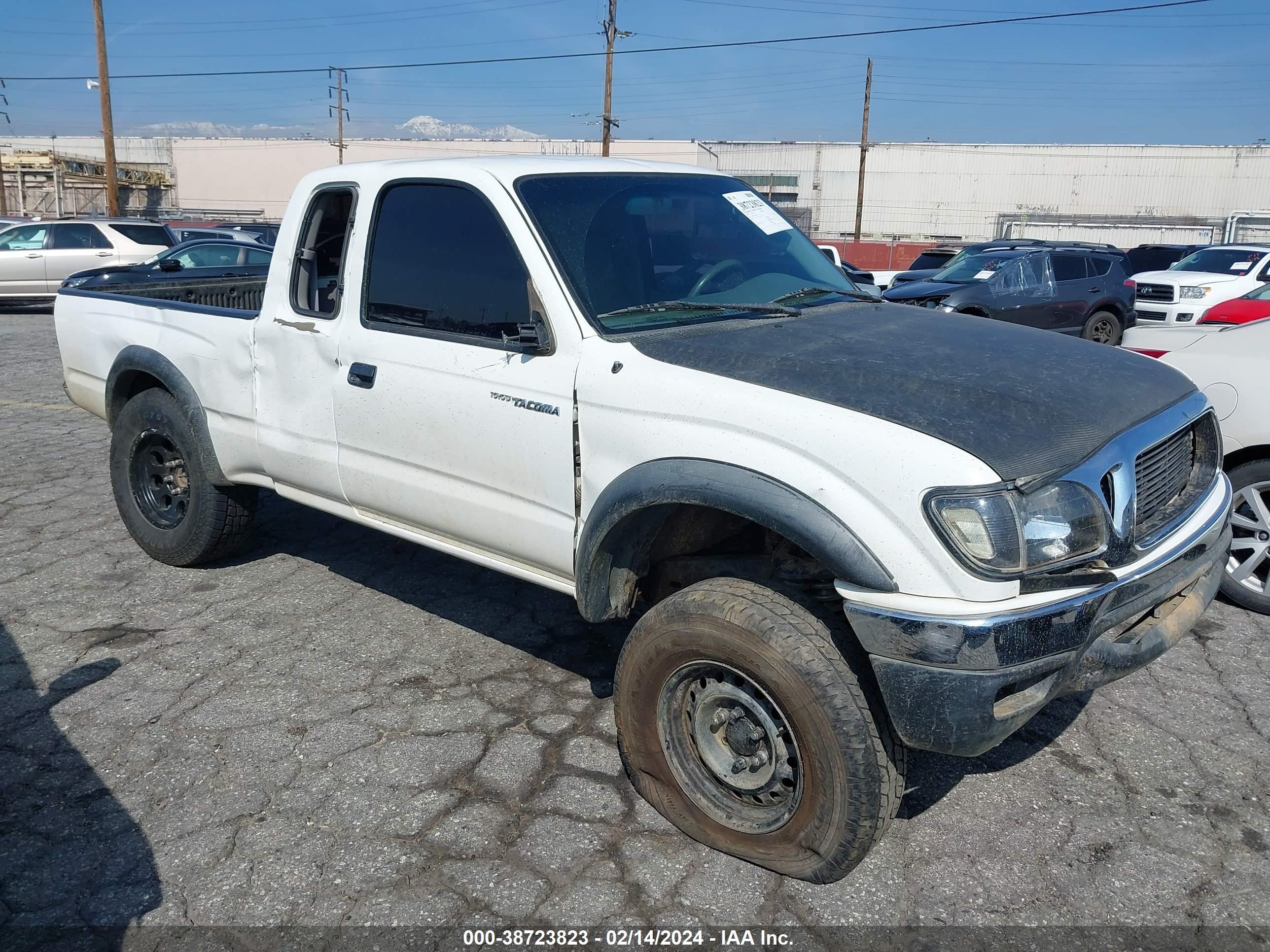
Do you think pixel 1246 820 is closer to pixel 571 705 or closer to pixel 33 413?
pixel 571 705

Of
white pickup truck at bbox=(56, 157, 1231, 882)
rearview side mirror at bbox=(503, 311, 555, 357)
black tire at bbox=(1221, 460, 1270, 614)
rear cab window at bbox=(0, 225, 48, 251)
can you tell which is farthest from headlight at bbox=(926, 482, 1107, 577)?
rear cab window at bbox=(0, 225, 48, 251)

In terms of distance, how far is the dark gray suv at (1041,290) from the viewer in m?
12.6

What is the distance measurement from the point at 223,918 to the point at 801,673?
1.68 metres

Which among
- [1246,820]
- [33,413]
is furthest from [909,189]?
[1246,820]

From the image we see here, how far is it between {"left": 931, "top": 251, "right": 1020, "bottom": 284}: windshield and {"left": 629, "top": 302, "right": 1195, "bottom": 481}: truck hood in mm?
10119

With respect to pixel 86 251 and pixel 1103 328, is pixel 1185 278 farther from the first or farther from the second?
pixel 86 251

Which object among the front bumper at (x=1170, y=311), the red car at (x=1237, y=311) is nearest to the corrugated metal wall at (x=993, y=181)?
the front bumper at (x=1170, y=311)

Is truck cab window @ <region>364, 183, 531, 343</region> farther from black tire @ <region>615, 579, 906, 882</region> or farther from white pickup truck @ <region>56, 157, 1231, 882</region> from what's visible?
black tire @ <region>615, 579, 906, 882</region>

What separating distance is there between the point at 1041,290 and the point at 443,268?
11.2 m

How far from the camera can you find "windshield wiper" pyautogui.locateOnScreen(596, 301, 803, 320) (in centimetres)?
331

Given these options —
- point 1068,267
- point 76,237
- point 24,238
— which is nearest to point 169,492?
point 1068,267

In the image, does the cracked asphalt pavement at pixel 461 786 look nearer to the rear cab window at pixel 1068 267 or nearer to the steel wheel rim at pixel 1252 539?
the steel wheel rim at pixel 1252 539

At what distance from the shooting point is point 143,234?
59.8ft

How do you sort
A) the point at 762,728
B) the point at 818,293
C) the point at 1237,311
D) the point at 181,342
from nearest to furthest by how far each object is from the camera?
1. the point at 762,728
2. the point at 818,293
3. the point at 181,342
4. the point at 1237,311
